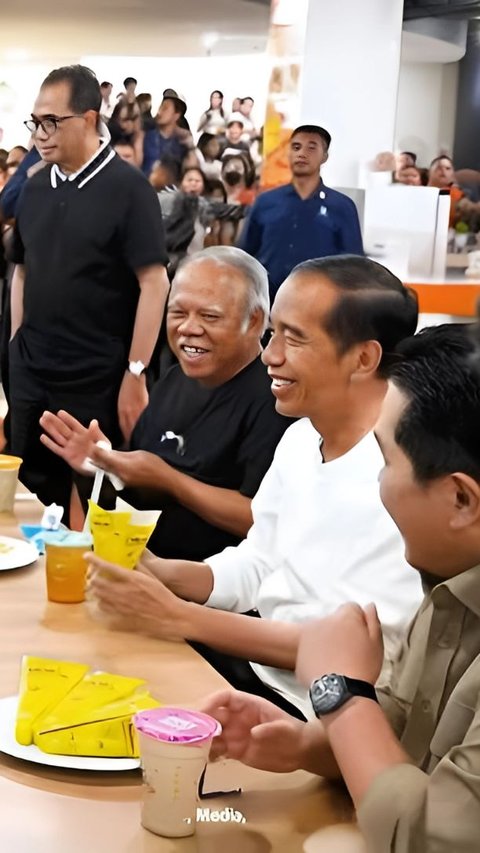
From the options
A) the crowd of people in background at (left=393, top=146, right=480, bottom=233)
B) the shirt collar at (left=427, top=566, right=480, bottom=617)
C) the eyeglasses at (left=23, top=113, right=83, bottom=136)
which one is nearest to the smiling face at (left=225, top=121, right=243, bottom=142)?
the crowd of people in background at (left=393, top=146, right=480, bottom=233)

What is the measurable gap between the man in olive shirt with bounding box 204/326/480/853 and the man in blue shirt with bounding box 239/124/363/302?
415 centimetres

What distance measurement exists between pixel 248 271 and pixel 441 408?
166 centimetres

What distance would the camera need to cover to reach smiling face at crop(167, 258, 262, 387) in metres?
2.71

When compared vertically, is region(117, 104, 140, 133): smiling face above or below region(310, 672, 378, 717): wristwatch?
above

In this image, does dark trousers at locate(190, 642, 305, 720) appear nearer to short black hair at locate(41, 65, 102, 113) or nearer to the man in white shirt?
the man in white shirt

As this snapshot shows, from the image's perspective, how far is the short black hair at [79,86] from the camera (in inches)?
152

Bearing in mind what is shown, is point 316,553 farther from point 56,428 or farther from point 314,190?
point 314,190

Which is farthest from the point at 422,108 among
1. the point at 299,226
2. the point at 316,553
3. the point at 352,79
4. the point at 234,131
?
the point at 316,553

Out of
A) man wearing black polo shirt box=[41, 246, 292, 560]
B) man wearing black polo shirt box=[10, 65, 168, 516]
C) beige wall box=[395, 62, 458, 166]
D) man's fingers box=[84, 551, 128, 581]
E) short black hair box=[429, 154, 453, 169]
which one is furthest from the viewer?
short black hair box=[429, 154, 453, 169]

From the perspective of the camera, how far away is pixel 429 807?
42.3 inches

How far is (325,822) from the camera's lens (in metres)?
1.23

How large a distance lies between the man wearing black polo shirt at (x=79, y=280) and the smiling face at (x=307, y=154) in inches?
77.0

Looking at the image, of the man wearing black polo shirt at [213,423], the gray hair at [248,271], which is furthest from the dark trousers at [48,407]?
the gray hair at [248,271]

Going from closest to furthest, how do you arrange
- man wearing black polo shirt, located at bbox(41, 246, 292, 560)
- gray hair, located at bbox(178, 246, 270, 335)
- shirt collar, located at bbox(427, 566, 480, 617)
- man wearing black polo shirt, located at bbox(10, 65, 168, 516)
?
shirt collar, located at bbox(427, 566, 480, 617), man wearing black polo shirt, located at bbox(41, 246, 292, 560), gray hair, located at bbox(178, 246, 270, 335), man wearing black polo shirt, located at bbox(10, 65, 168, 516)
